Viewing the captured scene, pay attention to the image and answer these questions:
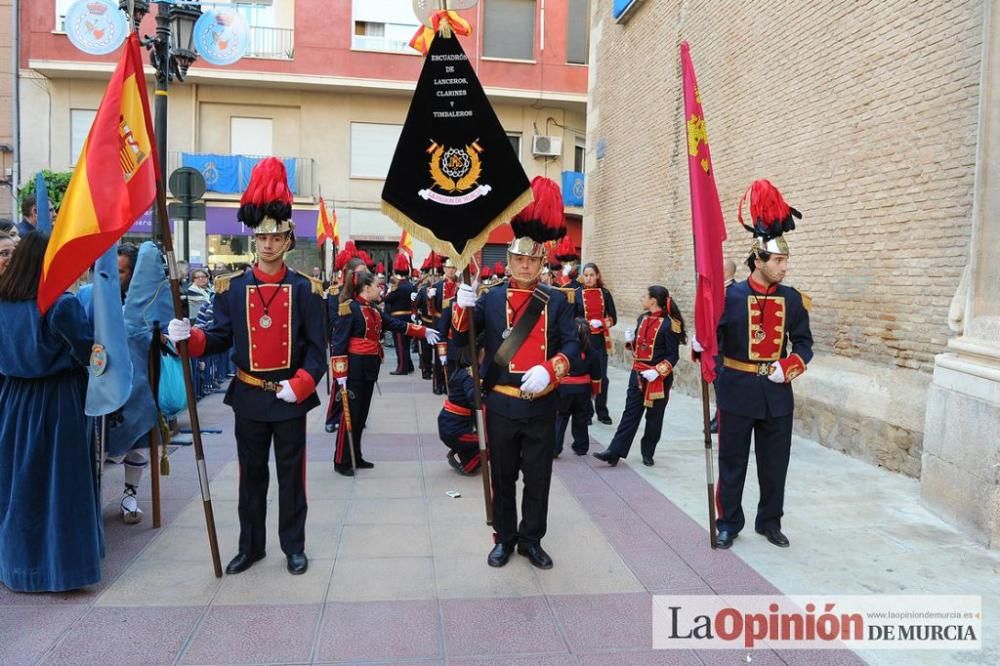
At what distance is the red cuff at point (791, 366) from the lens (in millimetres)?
4839

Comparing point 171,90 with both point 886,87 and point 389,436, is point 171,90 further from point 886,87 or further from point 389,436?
point 886,87

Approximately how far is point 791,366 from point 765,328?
1.00 feet

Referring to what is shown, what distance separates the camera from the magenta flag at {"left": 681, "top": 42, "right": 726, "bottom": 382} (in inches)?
181

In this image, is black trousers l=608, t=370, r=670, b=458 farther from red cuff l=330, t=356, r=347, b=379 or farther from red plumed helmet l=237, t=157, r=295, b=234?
red plumed helmet l=237, t=157, r=295, b=234

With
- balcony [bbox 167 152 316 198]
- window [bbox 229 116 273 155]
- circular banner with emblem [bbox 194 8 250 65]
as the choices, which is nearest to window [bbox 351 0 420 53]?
window [bbox 229 116 273 155]

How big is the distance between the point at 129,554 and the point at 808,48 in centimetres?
861

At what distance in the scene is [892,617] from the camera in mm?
3873

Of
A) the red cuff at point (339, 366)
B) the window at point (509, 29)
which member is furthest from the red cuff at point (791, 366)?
the window at point (509, 29)

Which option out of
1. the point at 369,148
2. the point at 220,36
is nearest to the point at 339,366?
the point at 220,36

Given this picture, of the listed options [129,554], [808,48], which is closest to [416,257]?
[808,48]

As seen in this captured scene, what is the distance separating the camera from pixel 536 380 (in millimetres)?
4086

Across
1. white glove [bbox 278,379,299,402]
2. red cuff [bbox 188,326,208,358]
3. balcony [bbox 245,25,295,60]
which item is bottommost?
white glove [bbox 278,379,299,402]

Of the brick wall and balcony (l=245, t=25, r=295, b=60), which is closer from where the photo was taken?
the brick wall

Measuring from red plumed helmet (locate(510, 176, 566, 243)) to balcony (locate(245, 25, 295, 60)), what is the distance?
74.1ft
